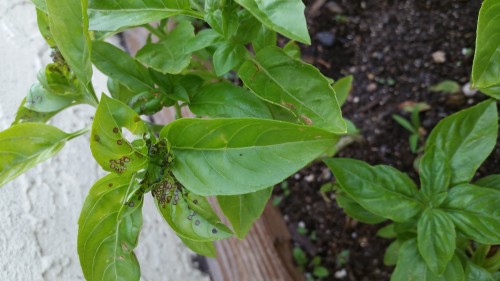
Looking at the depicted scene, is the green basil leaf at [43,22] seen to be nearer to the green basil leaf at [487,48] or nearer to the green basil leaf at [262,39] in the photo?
the green basil leaf at [262,39]

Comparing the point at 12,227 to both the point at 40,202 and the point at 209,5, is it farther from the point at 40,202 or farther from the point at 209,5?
the point at 209,5

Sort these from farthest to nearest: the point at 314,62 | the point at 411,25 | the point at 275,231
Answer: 1. the point at 314,62
2. the point at 411,25
3. the point at 275,231

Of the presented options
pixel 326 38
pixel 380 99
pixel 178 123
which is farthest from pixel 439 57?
pixel 178 123

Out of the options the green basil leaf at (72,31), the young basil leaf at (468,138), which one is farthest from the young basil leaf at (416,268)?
the green basil leaf at (72,31)

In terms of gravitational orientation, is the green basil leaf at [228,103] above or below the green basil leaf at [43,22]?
below

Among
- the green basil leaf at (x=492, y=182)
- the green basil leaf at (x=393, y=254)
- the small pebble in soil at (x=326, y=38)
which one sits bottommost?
the green basil leaf at (x=393, y=254)

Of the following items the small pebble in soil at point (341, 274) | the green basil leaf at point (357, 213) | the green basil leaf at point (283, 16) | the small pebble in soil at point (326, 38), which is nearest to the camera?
the green basil leaf at point (283, 16)

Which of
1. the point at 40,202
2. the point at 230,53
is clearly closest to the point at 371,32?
the point at 230,53

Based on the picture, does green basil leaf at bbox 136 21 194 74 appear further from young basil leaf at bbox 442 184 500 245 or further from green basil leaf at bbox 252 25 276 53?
young basil leaf at bbox 442 184 500 245
